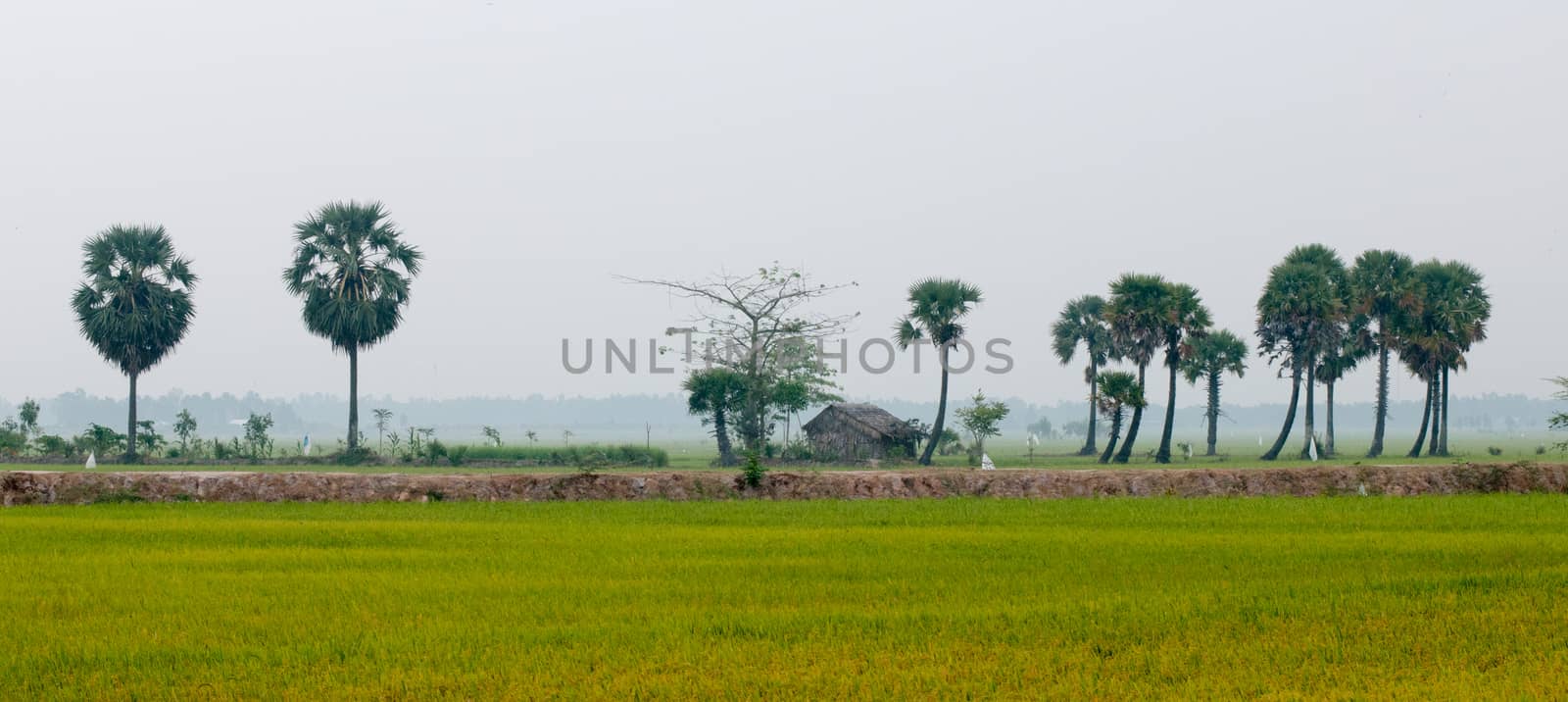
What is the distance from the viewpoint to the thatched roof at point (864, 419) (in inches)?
1973

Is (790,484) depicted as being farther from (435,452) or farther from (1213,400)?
(1213,400)

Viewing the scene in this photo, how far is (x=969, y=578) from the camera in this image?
1150 cm

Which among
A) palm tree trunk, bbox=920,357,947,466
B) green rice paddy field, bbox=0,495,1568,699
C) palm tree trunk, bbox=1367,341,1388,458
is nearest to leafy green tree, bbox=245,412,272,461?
palm tree trunk, bbox=920,357,947,466

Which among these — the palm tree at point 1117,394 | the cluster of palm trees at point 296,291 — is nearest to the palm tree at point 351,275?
the cluster of palm trees at point 296,291

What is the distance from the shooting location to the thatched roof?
50125 millimetres

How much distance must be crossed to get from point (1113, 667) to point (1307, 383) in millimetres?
55835

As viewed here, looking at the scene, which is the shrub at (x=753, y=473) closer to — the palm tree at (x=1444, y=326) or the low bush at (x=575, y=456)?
the low bush at (x=575, y=456)

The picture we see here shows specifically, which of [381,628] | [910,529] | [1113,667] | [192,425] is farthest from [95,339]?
[1113,667]

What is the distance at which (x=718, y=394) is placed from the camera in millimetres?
46062

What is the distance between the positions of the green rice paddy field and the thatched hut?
107ft

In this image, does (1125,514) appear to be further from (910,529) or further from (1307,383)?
(1307,383)

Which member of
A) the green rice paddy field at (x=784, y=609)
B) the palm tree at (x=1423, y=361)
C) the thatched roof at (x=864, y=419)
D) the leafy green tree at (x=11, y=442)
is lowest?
the green rice paddy field at (x=784, y=609)

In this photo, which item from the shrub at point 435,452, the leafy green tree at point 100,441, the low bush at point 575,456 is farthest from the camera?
the leafy green tree at point 100,441

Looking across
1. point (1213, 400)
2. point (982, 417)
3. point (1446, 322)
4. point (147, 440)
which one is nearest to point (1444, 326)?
point (1446, 322)
